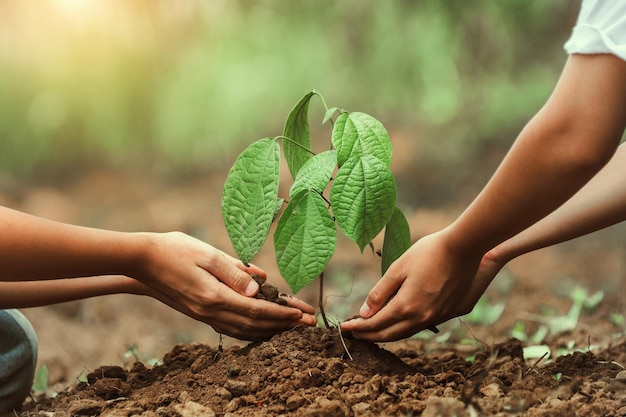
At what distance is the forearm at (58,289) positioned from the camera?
146cm

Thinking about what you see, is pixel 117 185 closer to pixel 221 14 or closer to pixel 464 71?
pixel 221 14

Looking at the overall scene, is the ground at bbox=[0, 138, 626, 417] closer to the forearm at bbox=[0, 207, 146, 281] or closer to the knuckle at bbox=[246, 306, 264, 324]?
the knuckle at bbox=[246, 306, 264, 324]

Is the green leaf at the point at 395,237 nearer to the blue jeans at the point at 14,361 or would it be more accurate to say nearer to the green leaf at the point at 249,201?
the green leaf at the point at 249,201

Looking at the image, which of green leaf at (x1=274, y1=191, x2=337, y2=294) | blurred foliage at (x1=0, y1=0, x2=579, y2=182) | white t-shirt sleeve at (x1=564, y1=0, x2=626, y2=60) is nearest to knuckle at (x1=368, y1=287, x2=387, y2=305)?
green leaf at (x1=274, y1=191, x2=337, y2=294)

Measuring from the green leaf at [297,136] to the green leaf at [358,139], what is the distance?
11cm

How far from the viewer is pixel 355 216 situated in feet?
3.86

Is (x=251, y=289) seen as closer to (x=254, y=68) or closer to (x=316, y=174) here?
(x=316, y=174)

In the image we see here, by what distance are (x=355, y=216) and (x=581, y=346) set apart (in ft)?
3.20

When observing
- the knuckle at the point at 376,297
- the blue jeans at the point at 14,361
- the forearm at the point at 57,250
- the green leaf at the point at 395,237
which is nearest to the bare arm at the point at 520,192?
the knuckle at the point at 376,297

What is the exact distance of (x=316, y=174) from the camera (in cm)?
121

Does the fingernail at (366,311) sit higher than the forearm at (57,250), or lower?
lower

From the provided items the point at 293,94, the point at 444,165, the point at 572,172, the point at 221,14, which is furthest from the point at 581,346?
the point at 221,14

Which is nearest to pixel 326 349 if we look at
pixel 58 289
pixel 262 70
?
pixel 58 289

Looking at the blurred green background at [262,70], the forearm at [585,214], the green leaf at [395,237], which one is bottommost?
the forearm at [585,214]
